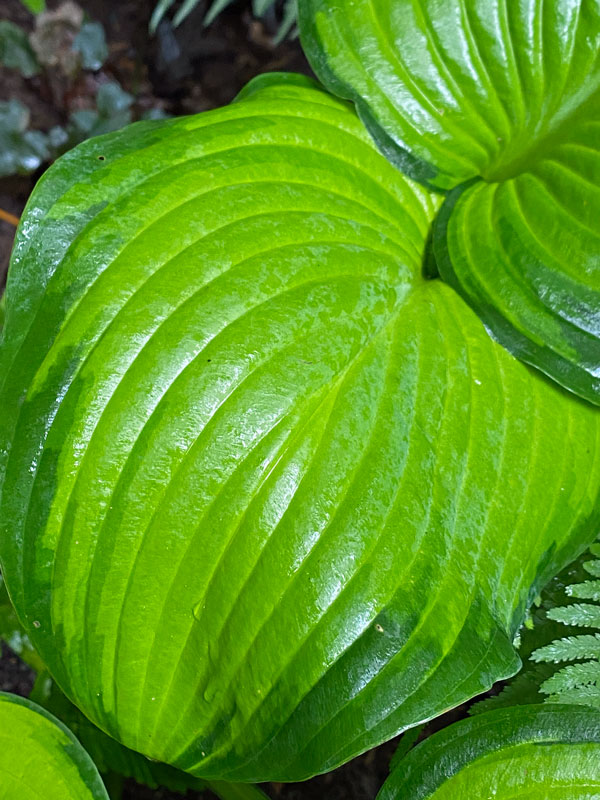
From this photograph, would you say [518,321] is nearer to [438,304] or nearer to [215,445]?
[438,304]

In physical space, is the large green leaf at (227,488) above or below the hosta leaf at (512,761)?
above

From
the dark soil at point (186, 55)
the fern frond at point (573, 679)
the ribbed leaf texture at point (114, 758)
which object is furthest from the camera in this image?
the dark soil at point (186, 55)

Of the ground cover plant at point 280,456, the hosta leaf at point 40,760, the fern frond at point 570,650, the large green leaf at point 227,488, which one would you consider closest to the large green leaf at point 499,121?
the ground cover plant at point 280,456

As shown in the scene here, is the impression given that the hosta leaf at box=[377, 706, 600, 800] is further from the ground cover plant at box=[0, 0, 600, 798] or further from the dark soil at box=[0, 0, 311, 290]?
the dark soil at box=[0, 0, 311, 290]

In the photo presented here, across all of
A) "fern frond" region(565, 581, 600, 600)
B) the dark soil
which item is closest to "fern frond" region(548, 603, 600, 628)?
"fern frond" region(565, 581, 600, 600)

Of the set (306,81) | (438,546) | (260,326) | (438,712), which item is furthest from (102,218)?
(438,712)

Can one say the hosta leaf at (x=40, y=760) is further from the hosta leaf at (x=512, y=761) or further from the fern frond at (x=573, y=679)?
the fern frond at (x=573, y=679)

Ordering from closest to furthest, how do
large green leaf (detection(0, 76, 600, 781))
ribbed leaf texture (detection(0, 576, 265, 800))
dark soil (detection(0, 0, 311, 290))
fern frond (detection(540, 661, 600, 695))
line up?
large green leaf (detection(0, 76, 600, 781)), fern frond (detection(540, 661, 600, 695)), ribbed leaf texture (detection(0, 576, 265, 800)), dark soil (detection(0, 0, 311, 290))
